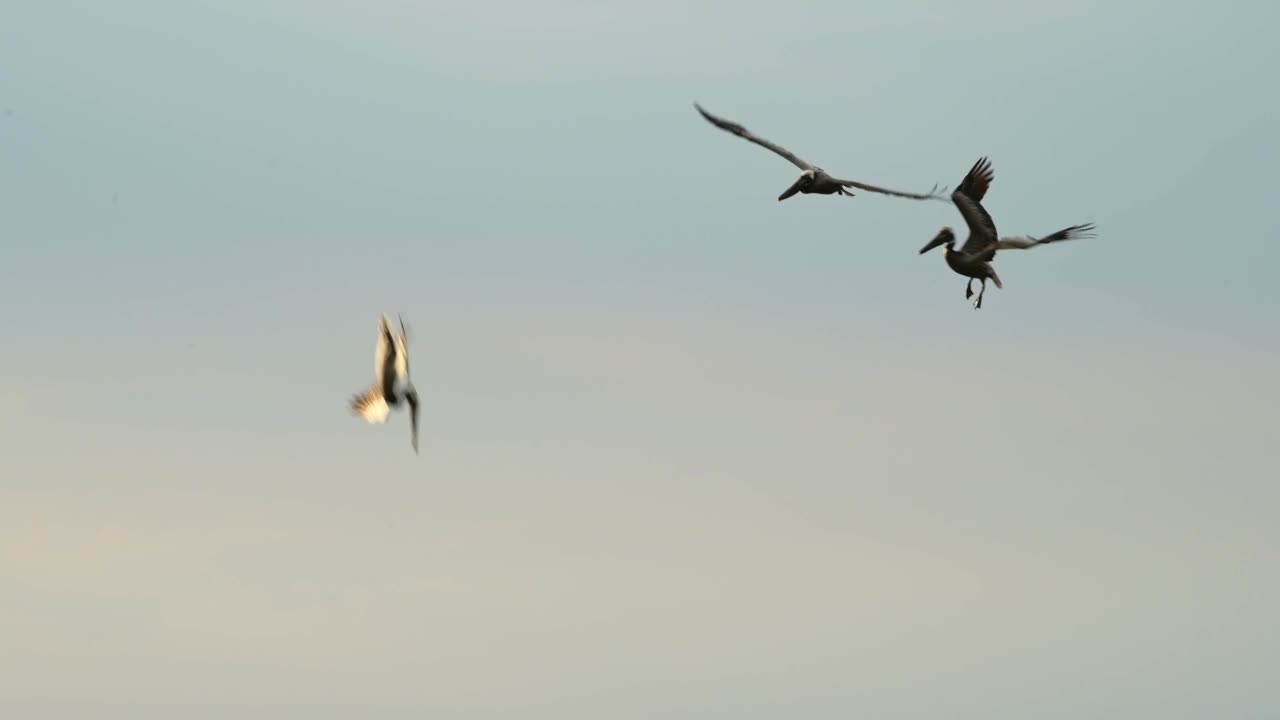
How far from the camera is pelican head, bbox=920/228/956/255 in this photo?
44656mm

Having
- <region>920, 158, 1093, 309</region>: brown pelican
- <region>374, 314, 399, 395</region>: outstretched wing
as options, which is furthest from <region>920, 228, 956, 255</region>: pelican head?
<region>374, 314, 399, 395</region>: outstretched wing

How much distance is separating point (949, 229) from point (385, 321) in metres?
13.5

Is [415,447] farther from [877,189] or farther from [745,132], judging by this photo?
[745,132]

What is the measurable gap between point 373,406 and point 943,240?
13.9 meters

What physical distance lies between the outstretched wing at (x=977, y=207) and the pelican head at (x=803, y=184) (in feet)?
18.7

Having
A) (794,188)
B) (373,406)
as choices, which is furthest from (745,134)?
(373,406)

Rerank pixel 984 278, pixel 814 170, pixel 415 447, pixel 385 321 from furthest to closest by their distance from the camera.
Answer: pixel 814 170, pixel 984 278, pixel 385 321, pixel 415 447

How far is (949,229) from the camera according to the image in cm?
4500

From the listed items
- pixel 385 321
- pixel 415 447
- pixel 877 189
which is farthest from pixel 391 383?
pixel 877 189

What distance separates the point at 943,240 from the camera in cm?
4531

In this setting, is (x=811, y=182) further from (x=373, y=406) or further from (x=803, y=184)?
(x=373, y=406)

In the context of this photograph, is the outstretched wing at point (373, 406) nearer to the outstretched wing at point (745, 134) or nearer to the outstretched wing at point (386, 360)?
the outstretched wing at point (386, 360)

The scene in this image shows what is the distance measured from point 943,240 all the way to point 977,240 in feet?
6.07

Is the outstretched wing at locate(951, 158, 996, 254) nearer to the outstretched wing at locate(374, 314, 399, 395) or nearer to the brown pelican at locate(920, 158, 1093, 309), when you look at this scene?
the brown pelican at locate(920, 158, 1093, 309)
